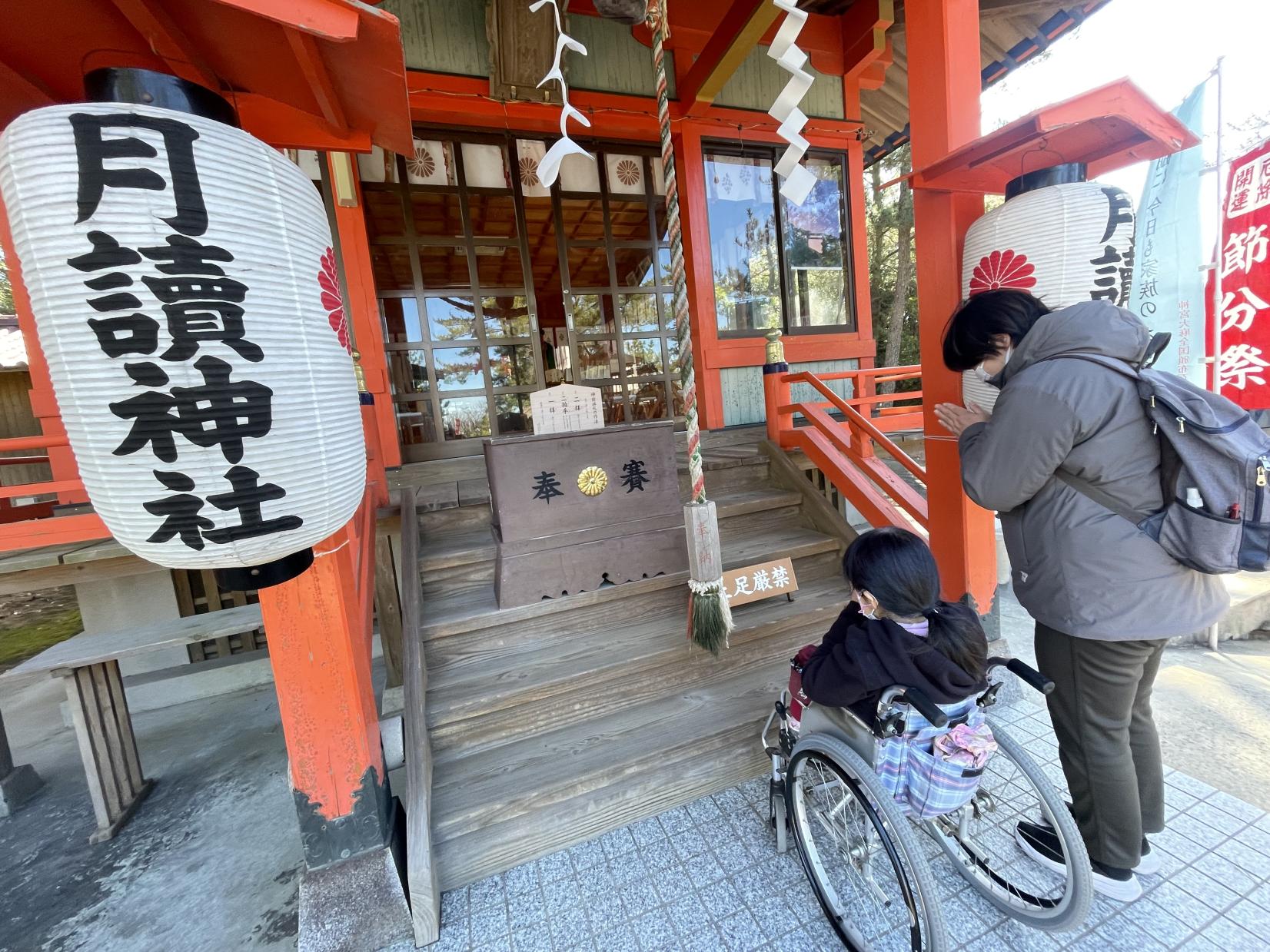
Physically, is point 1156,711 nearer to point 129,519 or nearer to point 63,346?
point 129,519

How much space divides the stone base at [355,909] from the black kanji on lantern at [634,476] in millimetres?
1983

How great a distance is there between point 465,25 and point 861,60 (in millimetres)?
4117

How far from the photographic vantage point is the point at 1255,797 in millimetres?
2184

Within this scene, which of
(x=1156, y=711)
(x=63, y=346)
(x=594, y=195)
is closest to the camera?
(x=63, y=346)

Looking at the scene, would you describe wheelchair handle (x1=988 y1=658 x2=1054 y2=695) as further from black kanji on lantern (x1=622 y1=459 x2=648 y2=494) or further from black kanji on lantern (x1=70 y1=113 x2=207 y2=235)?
black kanji on lantern (x1=70 y1=113 x2=207 y2=235)

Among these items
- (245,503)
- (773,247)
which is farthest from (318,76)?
(773,247)

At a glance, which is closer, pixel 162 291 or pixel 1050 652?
pixel 162 291

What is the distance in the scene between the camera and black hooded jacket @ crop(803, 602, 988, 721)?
1.51 m

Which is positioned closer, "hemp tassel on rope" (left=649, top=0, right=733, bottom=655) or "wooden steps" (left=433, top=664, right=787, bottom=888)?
"wooden steps" (left=433, top=664, right=787, bottom=888)

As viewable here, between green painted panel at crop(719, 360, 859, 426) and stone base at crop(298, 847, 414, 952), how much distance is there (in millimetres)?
4527

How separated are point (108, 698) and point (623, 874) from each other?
10.6 feet

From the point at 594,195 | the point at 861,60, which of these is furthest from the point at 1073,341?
the point at 861,60

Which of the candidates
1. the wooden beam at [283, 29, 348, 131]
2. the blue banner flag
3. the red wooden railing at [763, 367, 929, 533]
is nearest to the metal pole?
the blue banner flag

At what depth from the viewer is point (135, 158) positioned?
1102mm
